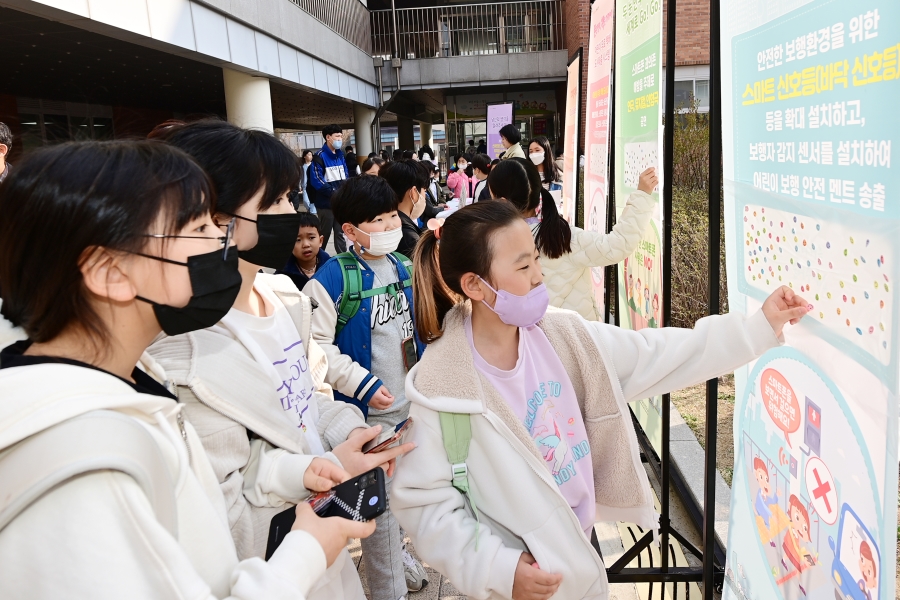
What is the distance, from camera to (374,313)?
2824 millimetres

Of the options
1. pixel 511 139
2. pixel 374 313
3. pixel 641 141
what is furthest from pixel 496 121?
pixel 374 313

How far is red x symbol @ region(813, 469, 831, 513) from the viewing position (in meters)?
1.48

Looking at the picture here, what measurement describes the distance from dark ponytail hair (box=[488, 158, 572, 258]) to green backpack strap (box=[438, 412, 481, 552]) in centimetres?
205

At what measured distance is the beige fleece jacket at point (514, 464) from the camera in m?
1.70

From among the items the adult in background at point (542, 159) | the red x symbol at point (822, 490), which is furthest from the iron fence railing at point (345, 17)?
the red x symbol at point (822, 490)

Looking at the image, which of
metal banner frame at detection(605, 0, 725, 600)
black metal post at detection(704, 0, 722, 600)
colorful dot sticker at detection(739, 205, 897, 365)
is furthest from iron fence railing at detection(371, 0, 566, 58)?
colorful dot sticker at detection(739, 205, 897, 365)

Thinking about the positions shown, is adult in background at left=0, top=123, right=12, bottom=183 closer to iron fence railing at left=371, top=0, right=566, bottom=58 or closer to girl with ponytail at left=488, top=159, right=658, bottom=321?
girl with ponytail at left=488, top=159, right=658, bottom=321

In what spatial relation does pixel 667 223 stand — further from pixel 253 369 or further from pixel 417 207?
pixel 417 207

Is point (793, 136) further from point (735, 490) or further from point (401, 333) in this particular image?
point (401, 333)

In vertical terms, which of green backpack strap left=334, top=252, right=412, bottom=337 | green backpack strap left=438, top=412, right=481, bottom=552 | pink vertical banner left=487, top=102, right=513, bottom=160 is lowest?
green backpack strap left=438, top=412, right=481, bottom=552

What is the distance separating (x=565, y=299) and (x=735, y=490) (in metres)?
2.03

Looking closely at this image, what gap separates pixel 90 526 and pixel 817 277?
4.47 feet

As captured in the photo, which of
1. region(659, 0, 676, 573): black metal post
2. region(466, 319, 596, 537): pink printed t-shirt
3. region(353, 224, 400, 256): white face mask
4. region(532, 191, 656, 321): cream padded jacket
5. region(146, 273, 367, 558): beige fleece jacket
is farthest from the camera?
region(532, 191, 656, 321): cream padded jacket

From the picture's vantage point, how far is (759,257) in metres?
1.75
